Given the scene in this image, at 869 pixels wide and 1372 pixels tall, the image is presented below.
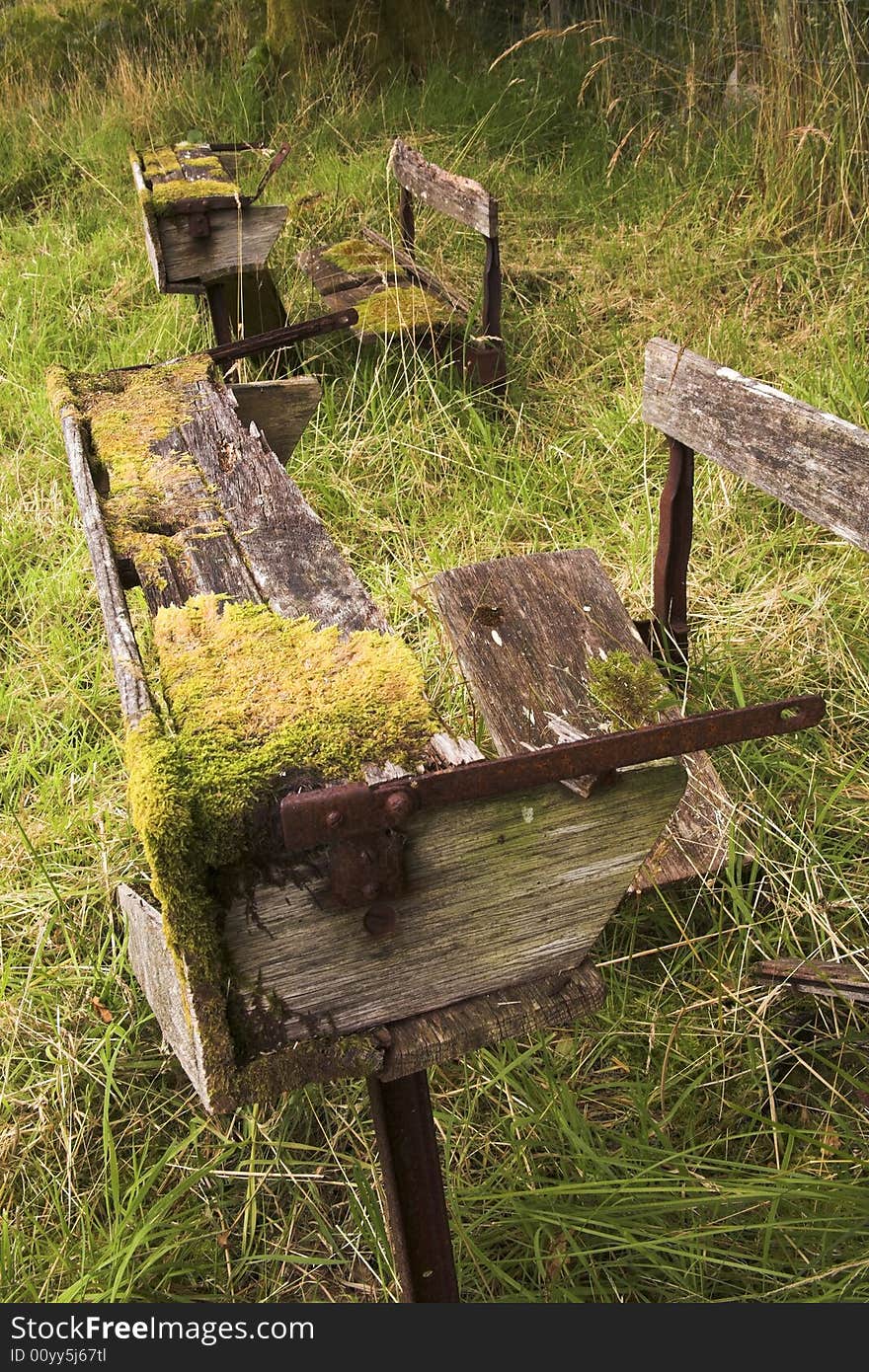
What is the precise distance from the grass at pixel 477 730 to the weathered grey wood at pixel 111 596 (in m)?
0.89

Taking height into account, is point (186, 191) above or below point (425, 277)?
above

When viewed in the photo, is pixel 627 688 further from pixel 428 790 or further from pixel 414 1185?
pixel 428 790

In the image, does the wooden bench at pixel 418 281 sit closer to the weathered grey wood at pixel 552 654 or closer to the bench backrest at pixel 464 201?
the bench backrest at pixel 464 201

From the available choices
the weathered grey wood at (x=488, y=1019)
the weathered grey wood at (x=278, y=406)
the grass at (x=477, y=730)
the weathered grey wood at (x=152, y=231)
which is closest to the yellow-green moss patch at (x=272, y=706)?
the weathered grey wood at (x=488, y=1019)

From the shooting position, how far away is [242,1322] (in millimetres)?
1520

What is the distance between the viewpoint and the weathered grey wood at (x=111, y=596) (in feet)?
4.11

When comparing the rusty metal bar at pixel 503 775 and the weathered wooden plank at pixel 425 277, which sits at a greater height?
the rusty metal bar at pixel 503 775

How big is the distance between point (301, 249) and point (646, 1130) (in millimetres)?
4733

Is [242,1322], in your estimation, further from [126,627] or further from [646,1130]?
[126,627]

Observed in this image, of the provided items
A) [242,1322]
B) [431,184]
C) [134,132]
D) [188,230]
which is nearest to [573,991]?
[242,1322]

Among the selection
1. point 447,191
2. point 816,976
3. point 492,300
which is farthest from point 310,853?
point 447,191

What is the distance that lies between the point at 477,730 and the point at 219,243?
7.91 ft

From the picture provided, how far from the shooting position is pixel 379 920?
115 cm

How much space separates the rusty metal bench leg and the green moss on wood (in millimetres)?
941
